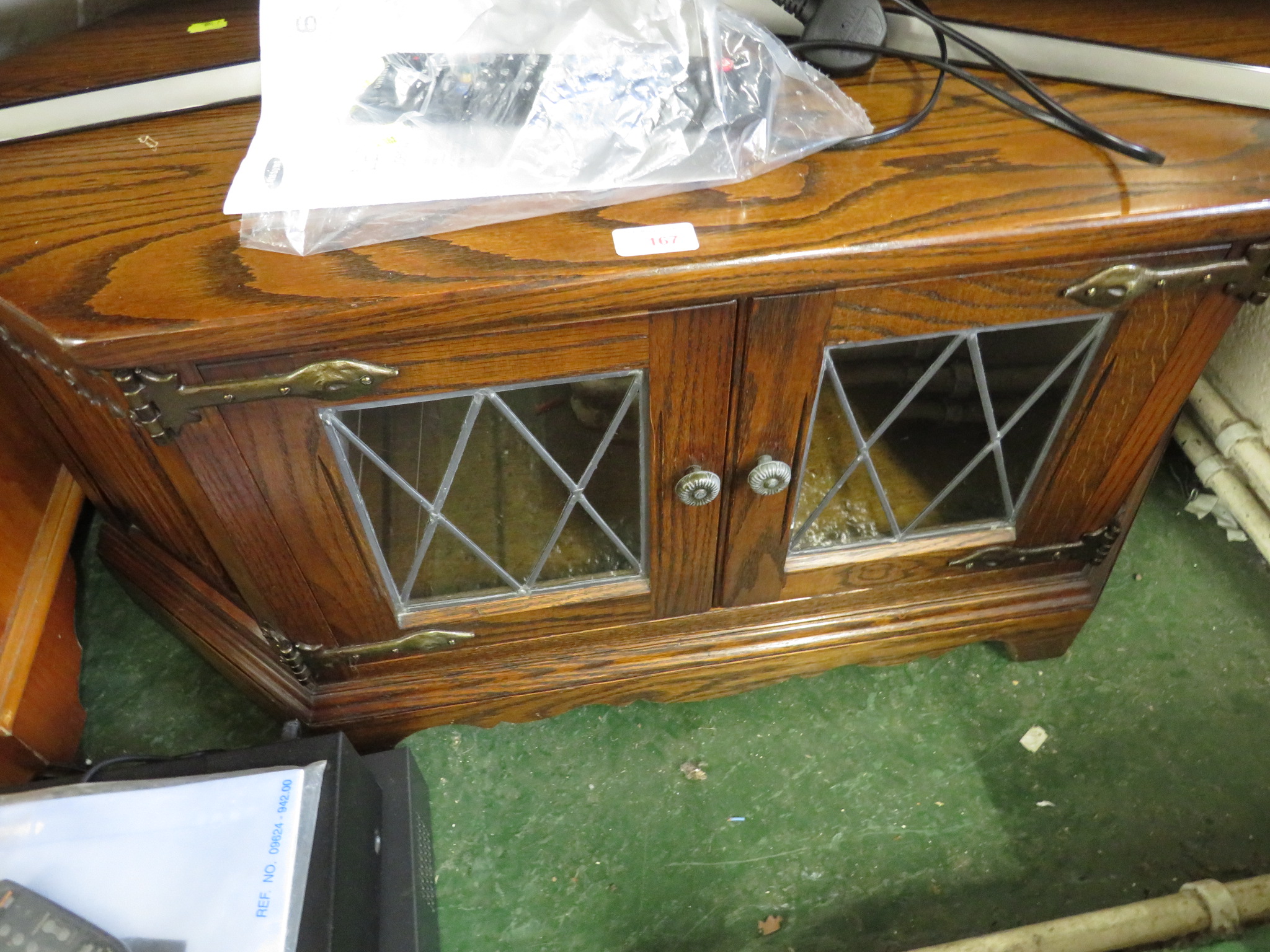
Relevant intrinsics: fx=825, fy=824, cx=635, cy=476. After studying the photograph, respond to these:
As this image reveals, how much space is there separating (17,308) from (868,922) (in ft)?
2.87

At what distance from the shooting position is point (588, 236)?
54cm

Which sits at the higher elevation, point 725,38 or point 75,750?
point 725,38

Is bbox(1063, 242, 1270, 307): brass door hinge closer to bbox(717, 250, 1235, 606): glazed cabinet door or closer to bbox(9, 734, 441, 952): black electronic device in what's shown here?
bbox(717, 250, 1235, 606): glazed cabinet door

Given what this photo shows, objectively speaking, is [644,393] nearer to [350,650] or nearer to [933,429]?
[933,429]

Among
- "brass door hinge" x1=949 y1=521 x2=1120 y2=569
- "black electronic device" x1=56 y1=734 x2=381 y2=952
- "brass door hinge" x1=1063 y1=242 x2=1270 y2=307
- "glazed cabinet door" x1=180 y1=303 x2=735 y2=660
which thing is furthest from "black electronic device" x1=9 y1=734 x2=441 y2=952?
"brass door hinge" x1=1063 y1=242 x2=1270 y2=307

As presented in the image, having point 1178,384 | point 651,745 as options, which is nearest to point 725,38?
point 1178,384

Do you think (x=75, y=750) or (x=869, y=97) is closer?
(x=869, y=97)

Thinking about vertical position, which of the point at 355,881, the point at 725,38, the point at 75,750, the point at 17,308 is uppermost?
the point at 725,38

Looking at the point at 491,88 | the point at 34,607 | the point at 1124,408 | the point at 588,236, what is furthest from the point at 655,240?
the point at 34,607

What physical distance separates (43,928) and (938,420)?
794mm

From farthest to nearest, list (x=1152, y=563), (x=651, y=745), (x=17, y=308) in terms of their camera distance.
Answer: (x=1152, y=563)
(x=651, y=745)
(x=17, y=308)

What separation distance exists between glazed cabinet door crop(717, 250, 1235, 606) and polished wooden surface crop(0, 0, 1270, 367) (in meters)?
0.05

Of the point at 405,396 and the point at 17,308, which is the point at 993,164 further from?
the point at 17,308

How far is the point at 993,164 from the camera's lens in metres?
0.59
